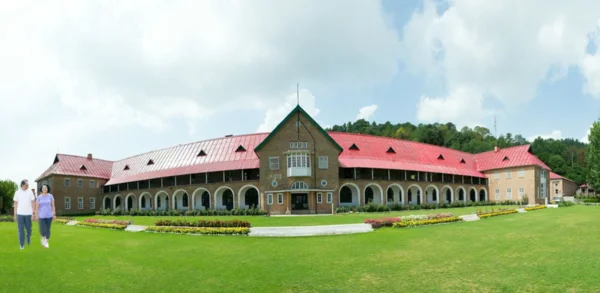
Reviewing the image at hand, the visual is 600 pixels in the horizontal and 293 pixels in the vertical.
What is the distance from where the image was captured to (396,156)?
162 ft

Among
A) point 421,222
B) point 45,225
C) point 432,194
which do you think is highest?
point 45,225

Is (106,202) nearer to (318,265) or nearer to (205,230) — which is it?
(205,230)

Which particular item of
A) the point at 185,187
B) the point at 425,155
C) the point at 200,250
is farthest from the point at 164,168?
the point at 200,250

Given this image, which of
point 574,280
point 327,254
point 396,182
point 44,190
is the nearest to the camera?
point 44,190

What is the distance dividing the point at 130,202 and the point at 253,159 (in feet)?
77.3

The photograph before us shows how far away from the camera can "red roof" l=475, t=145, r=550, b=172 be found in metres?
55.2

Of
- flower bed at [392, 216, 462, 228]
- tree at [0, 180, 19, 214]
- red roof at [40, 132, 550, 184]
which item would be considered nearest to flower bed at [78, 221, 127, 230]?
red roof at [40, 132, 550, 184]

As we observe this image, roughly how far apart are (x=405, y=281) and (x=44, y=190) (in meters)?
8.24

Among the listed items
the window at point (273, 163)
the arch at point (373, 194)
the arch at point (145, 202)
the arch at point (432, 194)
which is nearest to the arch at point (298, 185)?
the window at point (273, 163)

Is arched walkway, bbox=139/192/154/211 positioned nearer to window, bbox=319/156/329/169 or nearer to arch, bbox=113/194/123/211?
arch, bbox=113/194/123/211

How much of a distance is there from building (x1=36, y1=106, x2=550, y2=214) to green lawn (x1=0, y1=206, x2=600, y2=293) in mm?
22241

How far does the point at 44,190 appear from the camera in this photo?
6.38 meters

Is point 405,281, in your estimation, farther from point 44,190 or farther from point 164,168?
point 164,168

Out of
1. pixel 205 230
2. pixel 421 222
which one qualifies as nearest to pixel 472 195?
pixel 421 222
